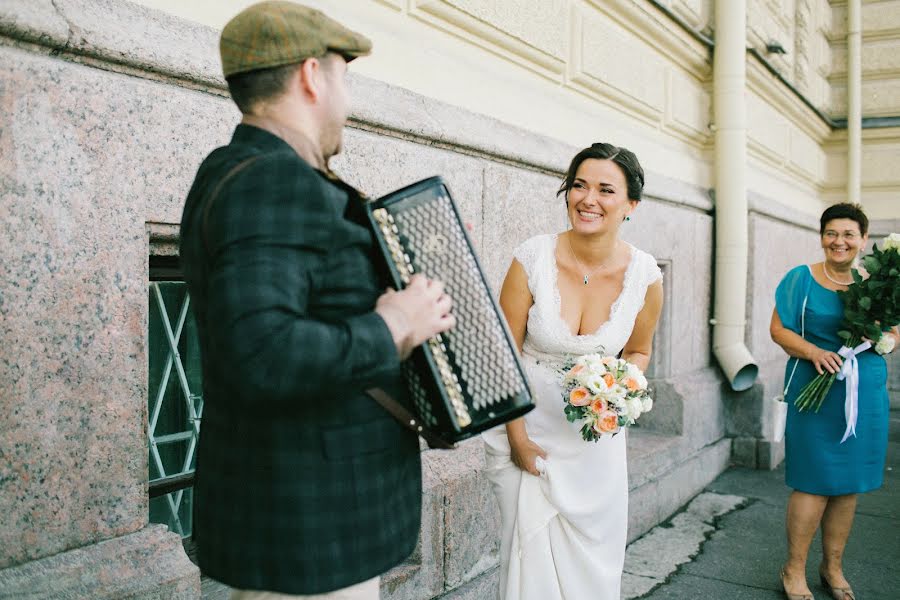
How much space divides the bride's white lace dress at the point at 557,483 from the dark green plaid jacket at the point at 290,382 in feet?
4.04

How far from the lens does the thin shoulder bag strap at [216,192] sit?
1410 mm

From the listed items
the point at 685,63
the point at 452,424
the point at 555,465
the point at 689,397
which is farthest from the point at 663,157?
the point at 452,424

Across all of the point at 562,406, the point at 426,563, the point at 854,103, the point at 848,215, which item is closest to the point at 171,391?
the point at 426,563

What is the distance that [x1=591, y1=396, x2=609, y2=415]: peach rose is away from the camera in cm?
259

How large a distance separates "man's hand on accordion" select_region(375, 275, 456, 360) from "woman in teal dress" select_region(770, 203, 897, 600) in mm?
2993

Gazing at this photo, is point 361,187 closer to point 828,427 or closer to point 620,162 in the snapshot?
point 620,162

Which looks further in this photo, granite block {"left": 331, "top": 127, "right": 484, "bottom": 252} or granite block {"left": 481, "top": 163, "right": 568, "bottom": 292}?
granite block {"left": 481, "top": 163, "right": 568, "bottom": 292}

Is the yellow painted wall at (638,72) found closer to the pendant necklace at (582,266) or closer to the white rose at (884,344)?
the pendant necklace at (582,266)

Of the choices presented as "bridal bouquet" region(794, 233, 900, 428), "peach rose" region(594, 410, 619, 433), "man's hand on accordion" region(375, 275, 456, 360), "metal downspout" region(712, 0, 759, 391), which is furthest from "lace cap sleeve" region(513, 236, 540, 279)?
"metal downspout" region(712, 0, 759, 391)

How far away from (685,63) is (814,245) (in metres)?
→ 3.90

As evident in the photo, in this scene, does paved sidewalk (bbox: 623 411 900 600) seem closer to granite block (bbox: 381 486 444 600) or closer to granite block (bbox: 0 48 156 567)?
granite block (bbox: 381 486 444 600)

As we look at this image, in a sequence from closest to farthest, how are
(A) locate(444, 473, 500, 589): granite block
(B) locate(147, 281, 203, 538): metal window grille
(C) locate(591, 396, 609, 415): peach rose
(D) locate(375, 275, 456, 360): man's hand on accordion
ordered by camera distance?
(D) locate(375, 275, 456, 360): man's hand on accordion
(C) locate(591, 396, 609, 415): peach rose
(B) locate(147, 281, 203, 538): metal window grille
(A) locate(444, 473, 500, 589): granite block

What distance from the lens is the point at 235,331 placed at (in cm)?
135

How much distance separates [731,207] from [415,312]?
5566 mm
